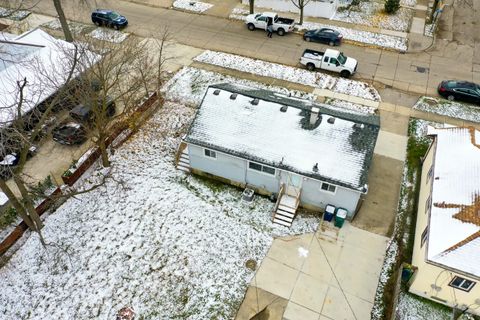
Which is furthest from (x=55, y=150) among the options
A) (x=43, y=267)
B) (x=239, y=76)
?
(x=239, y=76)

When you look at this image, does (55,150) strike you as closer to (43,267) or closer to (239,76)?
(43,267)

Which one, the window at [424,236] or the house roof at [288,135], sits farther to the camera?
the house roof at [288,135]

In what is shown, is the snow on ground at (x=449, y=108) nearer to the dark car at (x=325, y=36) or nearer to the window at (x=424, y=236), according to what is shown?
the dark car at (x=325, y=36)

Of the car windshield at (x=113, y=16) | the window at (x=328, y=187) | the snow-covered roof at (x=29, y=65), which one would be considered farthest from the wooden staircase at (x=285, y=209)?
the car windshield at (x=113, y=16)

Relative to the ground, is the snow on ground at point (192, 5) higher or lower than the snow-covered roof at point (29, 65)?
lower

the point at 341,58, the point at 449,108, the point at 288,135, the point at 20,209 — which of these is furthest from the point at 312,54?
the point at 20,209

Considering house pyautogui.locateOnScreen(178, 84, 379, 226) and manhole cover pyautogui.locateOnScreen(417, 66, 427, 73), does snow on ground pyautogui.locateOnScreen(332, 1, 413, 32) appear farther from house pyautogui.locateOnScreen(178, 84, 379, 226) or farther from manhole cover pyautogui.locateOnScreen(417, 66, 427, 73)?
house pyautogui.locateOnScreen(178, 84, 379, 226)
